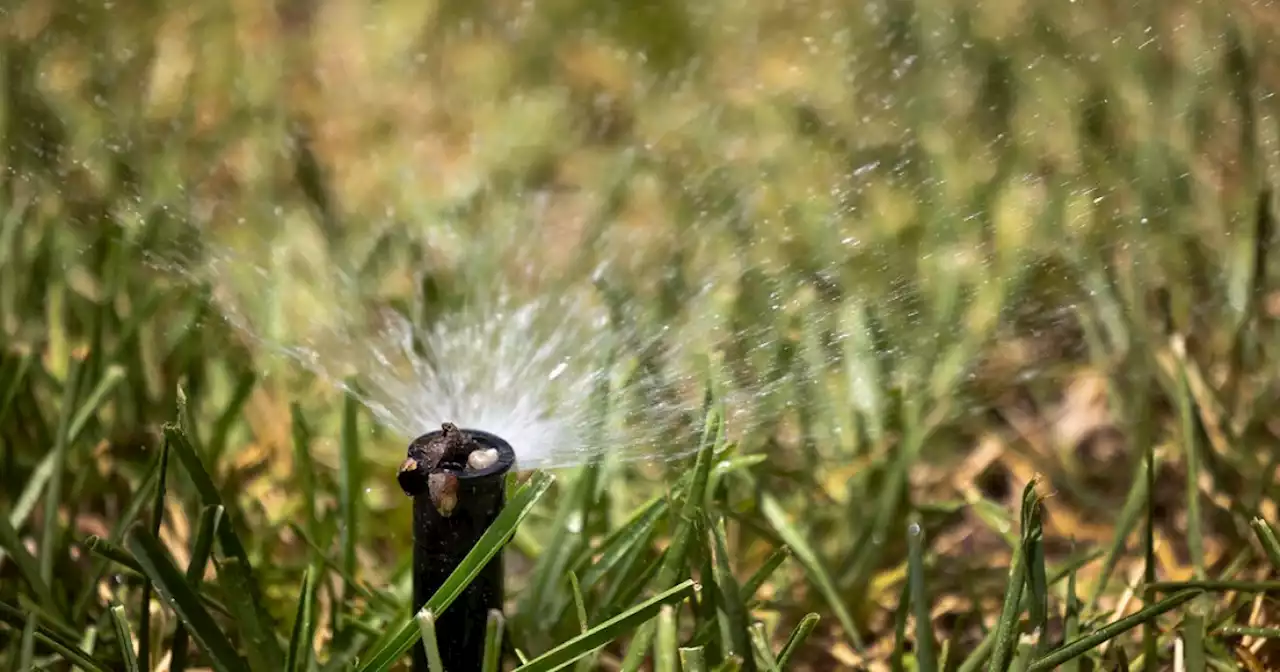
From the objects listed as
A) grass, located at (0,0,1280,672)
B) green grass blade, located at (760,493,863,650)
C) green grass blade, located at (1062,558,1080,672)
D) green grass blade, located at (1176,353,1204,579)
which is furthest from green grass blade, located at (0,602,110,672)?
green grass blade, located at (1176,353,1204,579)

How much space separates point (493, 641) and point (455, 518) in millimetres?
64

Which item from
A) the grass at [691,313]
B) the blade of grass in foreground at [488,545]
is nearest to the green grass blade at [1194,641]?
the grass at [691,313]

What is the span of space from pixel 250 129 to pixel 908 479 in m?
0.88

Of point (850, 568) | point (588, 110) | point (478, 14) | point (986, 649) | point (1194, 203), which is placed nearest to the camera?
point (986, 649)

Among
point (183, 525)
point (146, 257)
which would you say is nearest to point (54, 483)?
point (183, 525)

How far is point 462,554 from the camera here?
1.69ft

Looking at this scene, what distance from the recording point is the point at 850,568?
0.78 m

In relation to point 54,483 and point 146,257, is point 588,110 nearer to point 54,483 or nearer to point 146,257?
point 146,257

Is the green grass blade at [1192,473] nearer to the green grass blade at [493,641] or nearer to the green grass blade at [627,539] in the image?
the green grass blade at [627,539]

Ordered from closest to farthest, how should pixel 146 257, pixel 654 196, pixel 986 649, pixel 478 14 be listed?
1. pixel 986 649
2. pixel 146 257
3. pixel 654 196
4. pixel 478 14

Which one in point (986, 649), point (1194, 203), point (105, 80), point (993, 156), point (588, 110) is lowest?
point (986, 649)

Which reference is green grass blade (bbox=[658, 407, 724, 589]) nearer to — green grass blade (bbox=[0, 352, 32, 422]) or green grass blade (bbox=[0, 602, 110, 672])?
green grass blade (bbox=[0, 602, 110, 672])

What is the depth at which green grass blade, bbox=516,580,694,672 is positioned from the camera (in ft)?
1.74

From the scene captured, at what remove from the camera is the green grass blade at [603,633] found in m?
0.53
